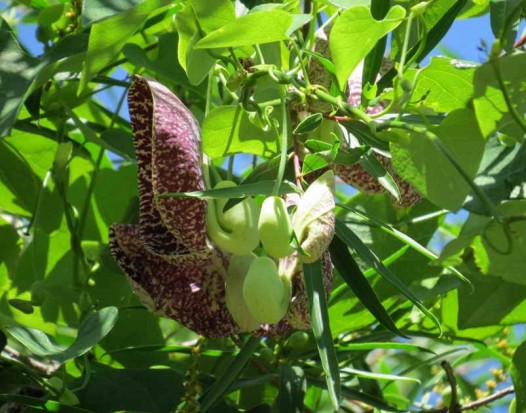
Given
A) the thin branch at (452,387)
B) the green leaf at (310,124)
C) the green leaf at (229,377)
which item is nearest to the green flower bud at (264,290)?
the green leaf at (310,124)

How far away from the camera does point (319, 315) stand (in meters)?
0.82

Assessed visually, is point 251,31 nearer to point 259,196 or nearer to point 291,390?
point 259,196

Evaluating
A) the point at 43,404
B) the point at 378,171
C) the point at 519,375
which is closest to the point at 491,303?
the point at 519,375

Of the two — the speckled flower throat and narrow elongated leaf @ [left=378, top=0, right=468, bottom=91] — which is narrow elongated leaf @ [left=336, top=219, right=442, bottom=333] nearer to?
the speckled flower throat

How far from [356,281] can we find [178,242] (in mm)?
144

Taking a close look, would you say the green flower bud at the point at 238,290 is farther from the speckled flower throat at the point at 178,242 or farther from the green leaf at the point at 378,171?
the green leaf at the point at 378,171

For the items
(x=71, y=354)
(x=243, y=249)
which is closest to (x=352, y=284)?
(x=243, y=249)

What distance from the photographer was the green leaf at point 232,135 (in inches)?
33.8

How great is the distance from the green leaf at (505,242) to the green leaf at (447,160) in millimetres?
28

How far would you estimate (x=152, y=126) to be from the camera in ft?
2.73

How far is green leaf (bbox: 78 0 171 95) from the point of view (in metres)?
0.84

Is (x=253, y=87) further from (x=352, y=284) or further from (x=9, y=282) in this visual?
(x=9, y=282)

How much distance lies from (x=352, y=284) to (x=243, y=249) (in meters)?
0.11

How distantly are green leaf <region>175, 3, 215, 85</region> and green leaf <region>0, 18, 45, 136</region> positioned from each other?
0.12 m
